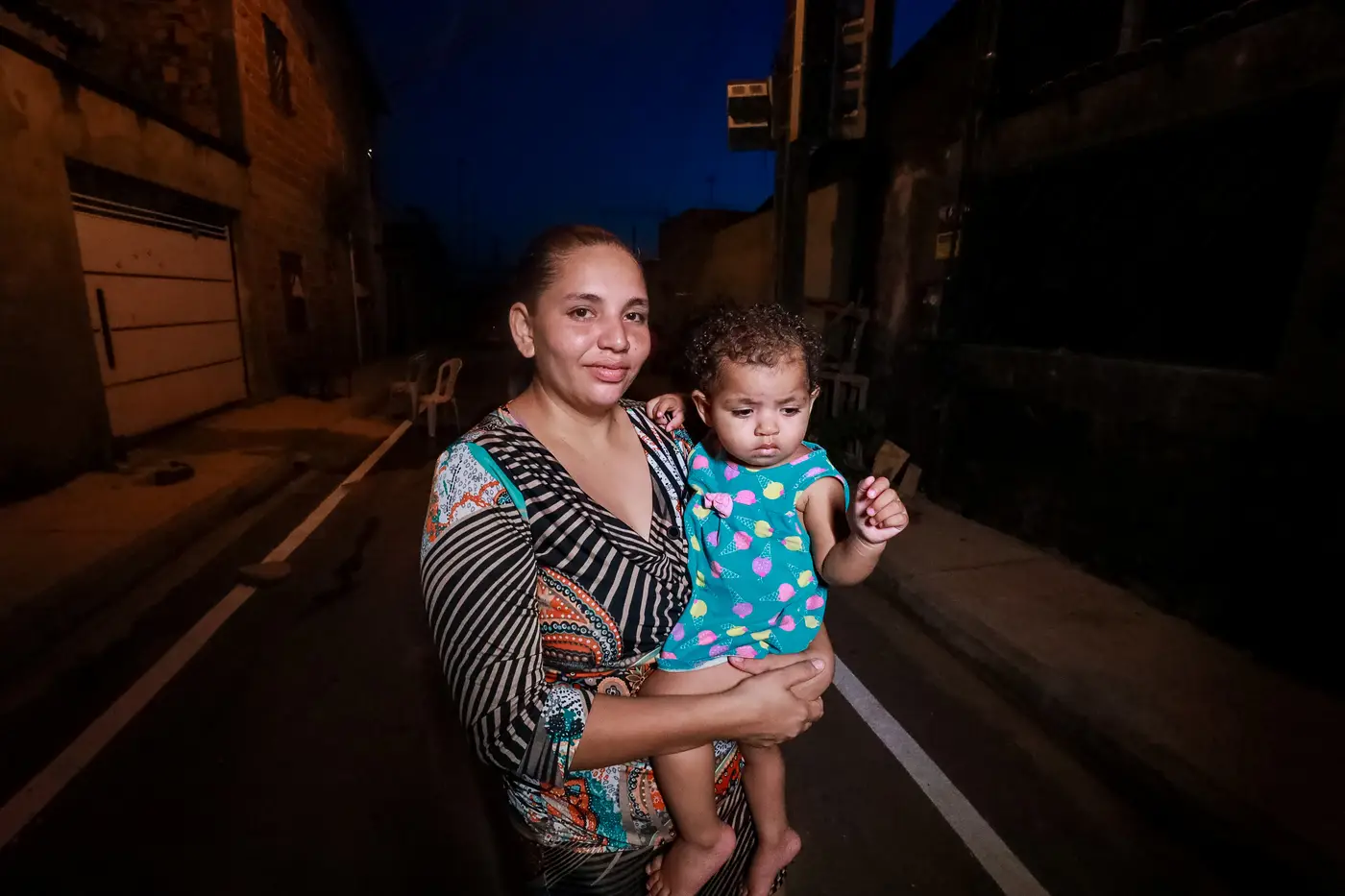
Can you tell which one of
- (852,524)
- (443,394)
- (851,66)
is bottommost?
A: (443,394)

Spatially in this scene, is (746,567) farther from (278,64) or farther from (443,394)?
(278,64)

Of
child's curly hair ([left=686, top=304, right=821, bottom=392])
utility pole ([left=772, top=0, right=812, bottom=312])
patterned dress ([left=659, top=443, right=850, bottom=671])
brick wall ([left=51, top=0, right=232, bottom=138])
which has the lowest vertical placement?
patterned dress ([left=659, top=443, right=850, bottom=671])

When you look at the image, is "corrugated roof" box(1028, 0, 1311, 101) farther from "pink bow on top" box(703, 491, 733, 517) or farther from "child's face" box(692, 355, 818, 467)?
"pink bow on top" box(703, 491, 733, 517)

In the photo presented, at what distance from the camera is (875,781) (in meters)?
3.09

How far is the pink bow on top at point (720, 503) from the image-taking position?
1.67 m

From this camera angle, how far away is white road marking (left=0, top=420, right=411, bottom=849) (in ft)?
9.14

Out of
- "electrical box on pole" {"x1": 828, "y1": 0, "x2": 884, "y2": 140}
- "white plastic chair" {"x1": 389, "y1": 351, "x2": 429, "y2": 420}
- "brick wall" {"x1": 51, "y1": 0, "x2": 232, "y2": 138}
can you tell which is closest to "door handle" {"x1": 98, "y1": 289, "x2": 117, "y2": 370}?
"white plastic chair" {"x1": 389, "y1": 351, "x2": 429, "y2": 420}

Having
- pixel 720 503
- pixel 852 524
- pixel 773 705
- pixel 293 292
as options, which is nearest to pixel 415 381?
pixel 293 292

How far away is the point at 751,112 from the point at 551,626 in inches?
268

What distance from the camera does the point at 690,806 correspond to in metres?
1.48

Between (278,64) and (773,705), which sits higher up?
(278,64)

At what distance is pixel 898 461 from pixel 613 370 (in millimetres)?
5784

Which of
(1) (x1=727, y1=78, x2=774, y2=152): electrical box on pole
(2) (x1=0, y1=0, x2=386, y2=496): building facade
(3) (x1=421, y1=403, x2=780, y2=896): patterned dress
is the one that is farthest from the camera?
(1) (x1=727, y1=78, x2=774, y2=152): electrical box on pole

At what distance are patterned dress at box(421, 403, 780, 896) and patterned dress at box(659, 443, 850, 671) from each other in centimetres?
7
